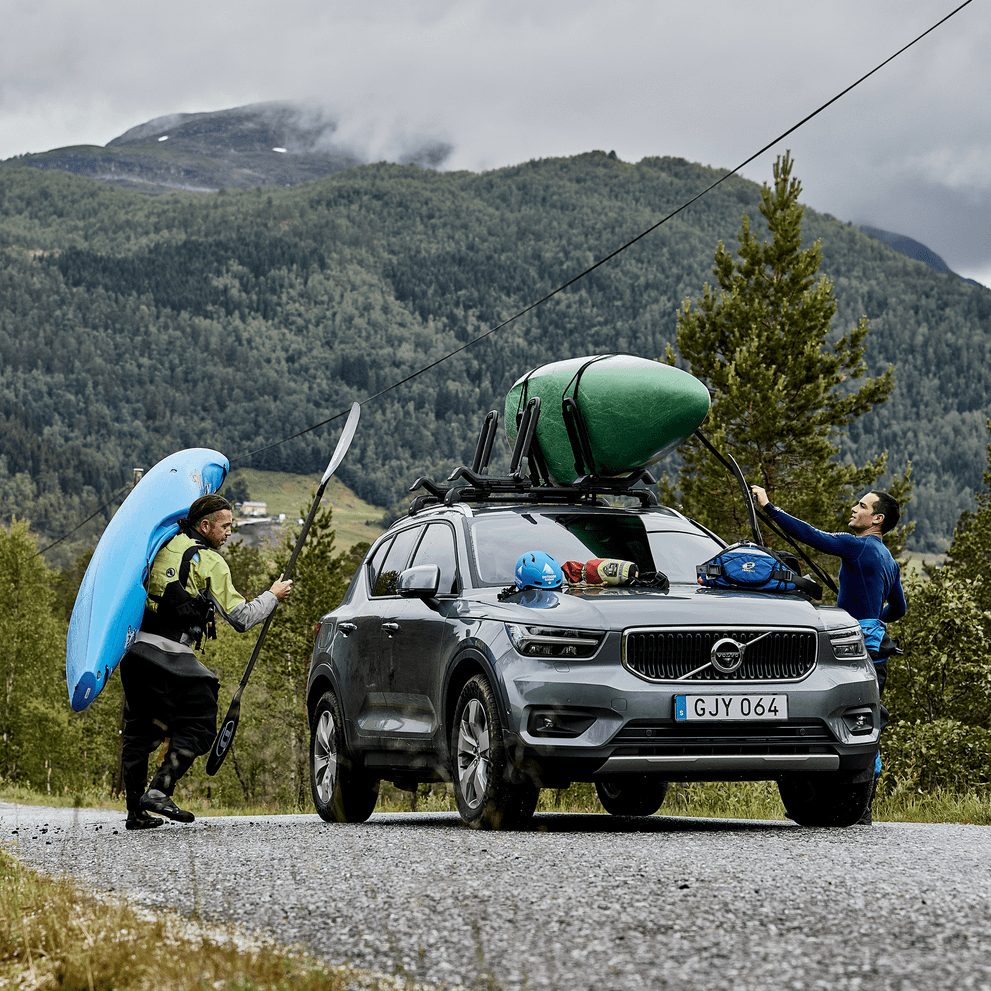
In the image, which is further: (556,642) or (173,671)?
(173,671)

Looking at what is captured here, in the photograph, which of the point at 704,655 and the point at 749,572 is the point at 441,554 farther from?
the point at 704,655

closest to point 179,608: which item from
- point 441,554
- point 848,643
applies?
point 441,554

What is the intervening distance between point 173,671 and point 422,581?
1.77m

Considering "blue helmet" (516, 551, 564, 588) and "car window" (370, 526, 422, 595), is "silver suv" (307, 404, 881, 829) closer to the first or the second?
"blue helmet" (516, 551, 564, 588)

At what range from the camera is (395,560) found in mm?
9516

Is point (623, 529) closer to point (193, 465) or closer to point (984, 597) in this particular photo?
point (193, 465)

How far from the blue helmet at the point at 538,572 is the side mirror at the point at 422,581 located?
20.4 inches

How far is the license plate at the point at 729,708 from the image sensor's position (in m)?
7.00

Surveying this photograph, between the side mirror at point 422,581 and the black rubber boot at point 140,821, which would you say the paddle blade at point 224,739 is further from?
the side mirror at point 422,581

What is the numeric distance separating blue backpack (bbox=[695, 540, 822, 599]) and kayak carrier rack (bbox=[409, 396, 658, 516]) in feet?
4.69

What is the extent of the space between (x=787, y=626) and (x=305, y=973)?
14.2 feet

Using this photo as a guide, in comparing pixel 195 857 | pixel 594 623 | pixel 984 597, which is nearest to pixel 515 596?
pixel 594 623

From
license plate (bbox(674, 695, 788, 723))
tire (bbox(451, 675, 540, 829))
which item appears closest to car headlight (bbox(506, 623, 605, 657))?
tire (bbox(451, 675, 540, 829))

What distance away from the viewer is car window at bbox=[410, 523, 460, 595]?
8.33 meters
